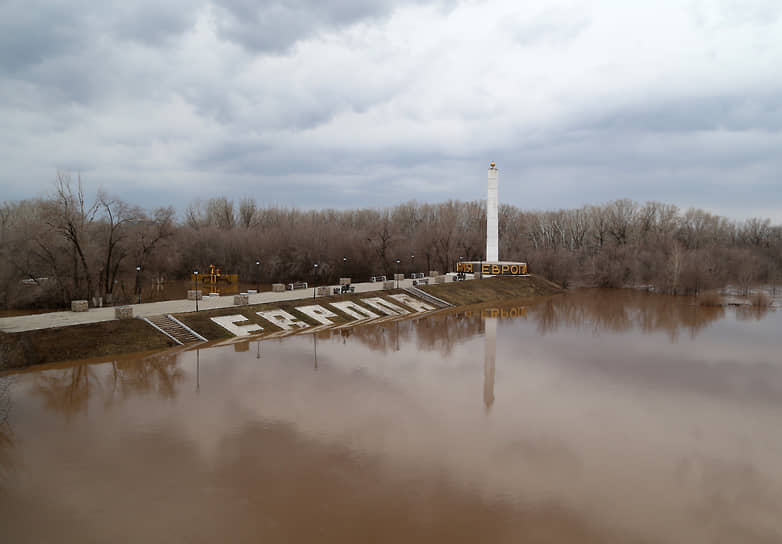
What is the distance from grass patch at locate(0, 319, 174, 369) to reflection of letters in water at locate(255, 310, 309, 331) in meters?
6.65

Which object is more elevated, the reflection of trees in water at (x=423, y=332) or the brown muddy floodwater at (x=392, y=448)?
the reflection of trees in water at (x=423, y=332)

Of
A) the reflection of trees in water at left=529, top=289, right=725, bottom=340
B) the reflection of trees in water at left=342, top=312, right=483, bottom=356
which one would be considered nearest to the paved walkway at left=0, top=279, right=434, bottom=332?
the reflection of trees in water at left=342, top=312, right=483, bottom=356

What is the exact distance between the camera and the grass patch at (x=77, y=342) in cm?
2005

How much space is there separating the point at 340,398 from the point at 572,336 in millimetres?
18288

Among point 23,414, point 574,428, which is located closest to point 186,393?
point 23,414

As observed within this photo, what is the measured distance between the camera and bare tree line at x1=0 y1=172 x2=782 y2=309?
3584 centimetres

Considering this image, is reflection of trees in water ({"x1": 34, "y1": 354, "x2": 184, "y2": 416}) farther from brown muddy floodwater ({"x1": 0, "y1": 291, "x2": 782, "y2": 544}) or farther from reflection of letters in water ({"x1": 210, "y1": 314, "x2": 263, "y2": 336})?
reflection of letters in water ({"x1": 210, "y1": 314, "x2": 263, "y2": 336})

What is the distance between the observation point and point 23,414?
14766 millimetres

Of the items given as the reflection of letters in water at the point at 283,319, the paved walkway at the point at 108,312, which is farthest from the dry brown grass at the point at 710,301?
the reflection of letters in water at the point at 283,319

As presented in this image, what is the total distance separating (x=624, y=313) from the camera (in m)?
39.6

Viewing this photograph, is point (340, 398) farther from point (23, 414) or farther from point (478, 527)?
point (23, 414)

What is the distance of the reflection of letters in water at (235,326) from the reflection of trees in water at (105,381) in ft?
17.8

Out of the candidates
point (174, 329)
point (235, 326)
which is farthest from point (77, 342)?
point (235, 326)

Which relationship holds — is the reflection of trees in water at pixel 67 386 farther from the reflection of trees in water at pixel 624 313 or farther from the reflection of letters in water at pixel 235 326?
the reflection of trees in water at pixel 624 313
